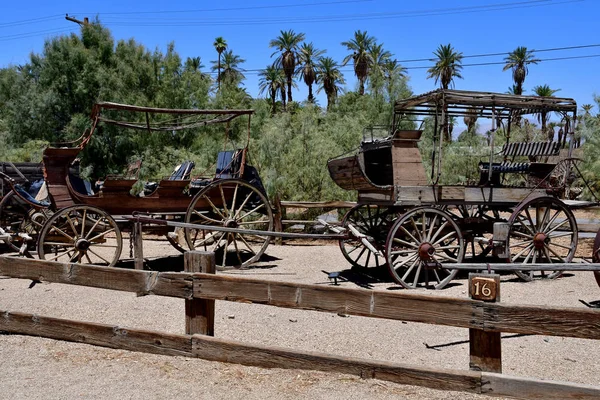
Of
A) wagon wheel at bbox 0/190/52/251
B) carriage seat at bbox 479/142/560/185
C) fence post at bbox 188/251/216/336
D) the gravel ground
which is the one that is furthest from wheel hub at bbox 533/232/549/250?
wagon wheel at bbox 0/190/52/251

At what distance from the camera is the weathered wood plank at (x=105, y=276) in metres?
4.38

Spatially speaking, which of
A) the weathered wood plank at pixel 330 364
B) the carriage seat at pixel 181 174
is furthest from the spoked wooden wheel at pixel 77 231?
the weathered wood plank at pixel 330 364

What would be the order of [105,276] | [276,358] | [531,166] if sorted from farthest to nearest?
[531,166], [105,276], [276,358]

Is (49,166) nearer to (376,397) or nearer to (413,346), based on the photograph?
(413,346)

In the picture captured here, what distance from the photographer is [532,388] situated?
3.50 m

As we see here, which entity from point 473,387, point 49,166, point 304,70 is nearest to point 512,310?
point 473,387

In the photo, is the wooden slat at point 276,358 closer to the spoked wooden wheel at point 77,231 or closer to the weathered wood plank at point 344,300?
the weathered wood plank at point 344,300

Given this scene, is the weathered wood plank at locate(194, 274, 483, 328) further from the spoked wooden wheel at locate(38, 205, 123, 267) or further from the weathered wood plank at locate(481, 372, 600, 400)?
the spoked wooden wheel at locate(38, 205, 123, 267)

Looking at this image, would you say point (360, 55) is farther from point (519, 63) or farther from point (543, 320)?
point (543, 320)

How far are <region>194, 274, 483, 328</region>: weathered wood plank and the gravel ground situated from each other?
512 mm

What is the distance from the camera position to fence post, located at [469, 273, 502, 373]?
3609 mm

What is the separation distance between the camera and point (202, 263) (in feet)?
14.6

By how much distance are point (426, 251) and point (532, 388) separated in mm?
4569

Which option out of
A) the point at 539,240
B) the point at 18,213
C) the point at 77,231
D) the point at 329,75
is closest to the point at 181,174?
the point at 77,231
